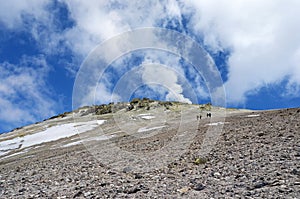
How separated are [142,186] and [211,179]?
3.02 metres

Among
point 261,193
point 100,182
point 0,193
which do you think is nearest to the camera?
point 261,193

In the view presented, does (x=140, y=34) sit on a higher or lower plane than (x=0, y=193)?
higher

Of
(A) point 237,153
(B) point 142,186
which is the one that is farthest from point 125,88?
(B) point 142,186

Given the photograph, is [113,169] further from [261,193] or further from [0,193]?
[261,193]

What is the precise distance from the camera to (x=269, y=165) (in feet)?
44.7

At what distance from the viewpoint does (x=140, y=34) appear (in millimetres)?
28531

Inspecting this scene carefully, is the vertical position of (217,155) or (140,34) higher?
(140,34)

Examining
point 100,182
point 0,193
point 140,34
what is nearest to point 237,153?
point 100,182

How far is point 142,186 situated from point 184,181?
1883 millimetres

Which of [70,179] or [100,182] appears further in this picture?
[70,179]

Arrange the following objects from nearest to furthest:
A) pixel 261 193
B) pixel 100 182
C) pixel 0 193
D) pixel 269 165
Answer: pixel 261 193, pixel 269 165, pixel 100 182, pixel 0 193

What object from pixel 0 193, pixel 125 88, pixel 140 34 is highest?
pixel 140 34

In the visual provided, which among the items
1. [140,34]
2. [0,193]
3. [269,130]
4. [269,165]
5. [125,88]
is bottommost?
[0,193]

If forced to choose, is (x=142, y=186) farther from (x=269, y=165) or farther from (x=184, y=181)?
(x=269, y=165)
